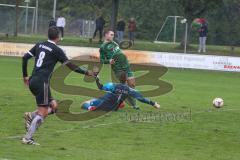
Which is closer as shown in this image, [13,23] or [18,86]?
[18,86]

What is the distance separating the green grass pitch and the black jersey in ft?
4.07

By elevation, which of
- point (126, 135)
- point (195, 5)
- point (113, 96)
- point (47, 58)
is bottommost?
point (126, 135)

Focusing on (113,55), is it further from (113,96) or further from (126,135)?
(126,135)

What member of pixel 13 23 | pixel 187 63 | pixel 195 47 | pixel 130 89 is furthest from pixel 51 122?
pixel 13 23

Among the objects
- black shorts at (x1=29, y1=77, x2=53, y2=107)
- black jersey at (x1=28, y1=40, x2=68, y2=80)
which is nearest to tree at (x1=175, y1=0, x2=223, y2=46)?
black jersey at (x1=28, y1=40, x2=68, y2=80)

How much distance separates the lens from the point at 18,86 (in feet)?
74.7

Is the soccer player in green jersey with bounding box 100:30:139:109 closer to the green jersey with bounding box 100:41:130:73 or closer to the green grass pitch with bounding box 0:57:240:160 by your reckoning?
the green jersey with bounding box 100:41:130:73

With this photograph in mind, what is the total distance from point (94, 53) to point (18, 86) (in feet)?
44.1

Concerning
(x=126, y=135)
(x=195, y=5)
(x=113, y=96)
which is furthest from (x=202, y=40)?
(x=126, y=135)

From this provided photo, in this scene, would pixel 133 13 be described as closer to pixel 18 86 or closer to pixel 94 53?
pixel 94 53

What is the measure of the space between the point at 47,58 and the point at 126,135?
8.13ft

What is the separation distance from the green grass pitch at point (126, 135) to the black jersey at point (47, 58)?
4.07ft

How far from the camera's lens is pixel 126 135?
12984 millimetres

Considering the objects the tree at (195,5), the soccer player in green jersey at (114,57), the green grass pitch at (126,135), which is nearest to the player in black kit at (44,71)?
the green grass pitch at (126,135)
